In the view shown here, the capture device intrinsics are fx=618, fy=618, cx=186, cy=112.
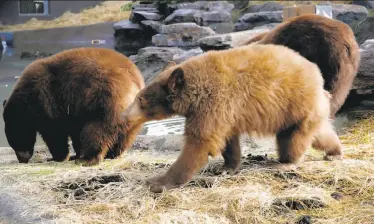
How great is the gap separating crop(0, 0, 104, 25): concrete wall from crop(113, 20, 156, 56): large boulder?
8357mm

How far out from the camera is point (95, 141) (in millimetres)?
6793

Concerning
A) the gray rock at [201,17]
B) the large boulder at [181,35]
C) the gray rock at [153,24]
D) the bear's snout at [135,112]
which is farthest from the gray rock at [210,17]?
the bear's snout at [135,112]

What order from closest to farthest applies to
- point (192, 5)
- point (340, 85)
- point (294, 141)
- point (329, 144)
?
point (294, 141) → point (329, 144) → point (340, 85) → point (192, 5)

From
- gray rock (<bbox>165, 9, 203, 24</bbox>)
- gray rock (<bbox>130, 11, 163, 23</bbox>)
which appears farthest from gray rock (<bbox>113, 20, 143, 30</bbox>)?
gray rock (<bbox>165, 9, 203, 24</bbox>)

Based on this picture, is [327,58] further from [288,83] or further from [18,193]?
[18,193]

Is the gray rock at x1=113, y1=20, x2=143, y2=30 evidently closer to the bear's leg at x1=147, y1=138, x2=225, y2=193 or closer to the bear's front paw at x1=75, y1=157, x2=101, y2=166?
the bear's front paw at x1=75, y1=157, x2=101, y2=166

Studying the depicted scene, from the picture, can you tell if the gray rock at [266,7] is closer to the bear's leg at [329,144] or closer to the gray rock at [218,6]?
the gray rock at [218,6]

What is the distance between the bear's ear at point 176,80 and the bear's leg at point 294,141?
1136 mm

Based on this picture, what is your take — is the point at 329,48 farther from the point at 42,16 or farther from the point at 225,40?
the point at 42,16

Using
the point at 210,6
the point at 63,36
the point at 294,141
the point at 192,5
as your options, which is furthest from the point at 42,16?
the point at 294,141

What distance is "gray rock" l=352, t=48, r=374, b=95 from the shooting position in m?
8.78

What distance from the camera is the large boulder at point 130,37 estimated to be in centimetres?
2131

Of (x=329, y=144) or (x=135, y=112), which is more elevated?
(x=135, y=112)

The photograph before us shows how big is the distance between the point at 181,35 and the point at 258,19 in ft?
6.99
